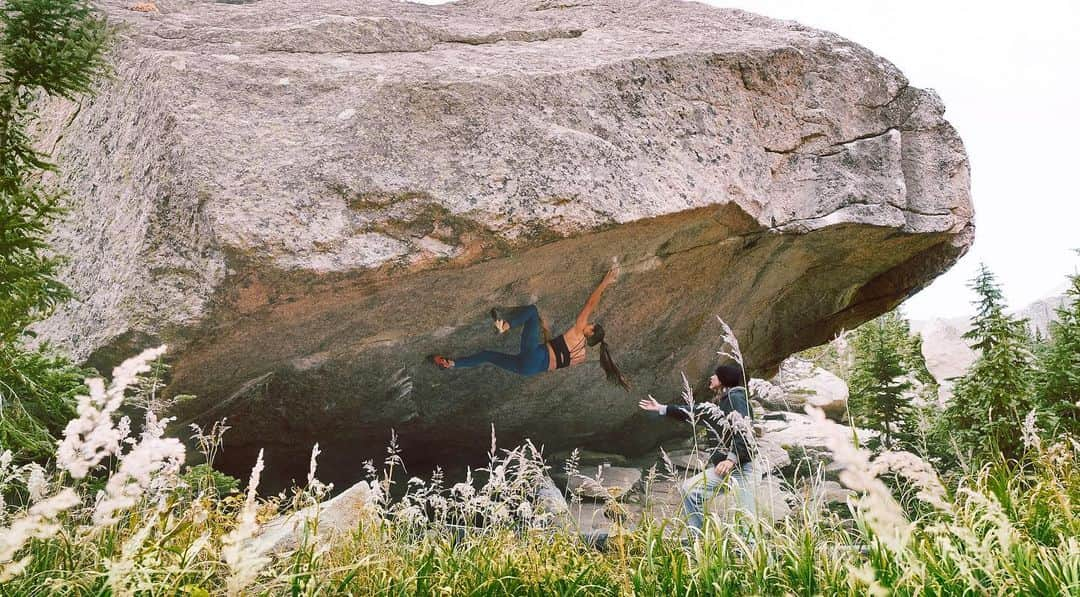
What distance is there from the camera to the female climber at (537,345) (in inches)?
275

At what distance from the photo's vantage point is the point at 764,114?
6.93 meters

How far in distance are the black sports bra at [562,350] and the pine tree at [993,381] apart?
462 cm

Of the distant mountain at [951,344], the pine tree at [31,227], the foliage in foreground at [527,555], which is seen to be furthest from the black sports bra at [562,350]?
the distant mountain at [951,344]

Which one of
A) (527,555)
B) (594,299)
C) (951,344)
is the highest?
(594,299)

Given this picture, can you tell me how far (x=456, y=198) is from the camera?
5.48 m

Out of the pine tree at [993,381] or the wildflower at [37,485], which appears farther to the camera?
the pine tree at [993,381]

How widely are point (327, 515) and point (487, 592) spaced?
148cm

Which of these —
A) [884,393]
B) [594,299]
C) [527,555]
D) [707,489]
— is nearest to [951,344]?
[884,393]

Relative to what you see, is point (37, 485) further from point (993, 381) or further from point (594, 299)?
point (993, 381)

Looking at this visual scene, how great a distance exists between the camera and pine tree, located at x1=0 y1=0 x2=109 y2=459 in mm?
4695

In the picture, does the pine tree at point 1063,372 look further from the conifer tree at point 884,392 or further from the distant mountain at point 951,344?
the distant mountain at point 951,344

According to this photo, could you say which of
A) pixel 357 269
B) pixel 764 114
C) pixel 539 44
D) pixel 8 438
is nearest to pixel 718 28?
pixel 764 114

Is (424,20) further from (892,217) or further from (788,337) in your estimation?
(788,337)

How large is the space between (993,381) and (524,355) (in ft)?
18.4
